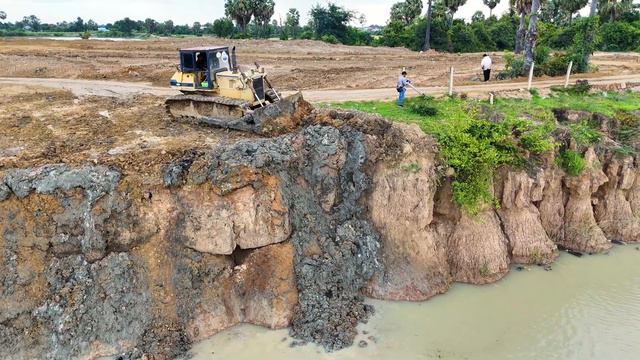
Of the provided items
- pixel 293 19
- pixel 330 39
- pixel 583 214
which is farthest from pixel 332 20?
pixel 583 214

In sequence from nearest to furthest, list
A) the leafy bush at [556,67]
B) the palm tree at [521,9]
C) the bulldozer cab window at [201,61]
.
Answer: the bulldozer cab window at [201,61]
the leafy bush at [556,67]
the palm tree at [521,9]

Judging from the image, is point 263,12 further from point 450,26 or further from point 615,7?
point 615,7

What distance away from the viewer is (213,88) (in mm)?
17797

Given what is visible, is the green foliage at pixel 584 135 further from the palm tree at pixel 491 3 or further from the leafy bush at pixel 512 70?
the palm tree at pixel 491 3

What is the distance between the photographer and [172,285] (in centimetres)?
1318

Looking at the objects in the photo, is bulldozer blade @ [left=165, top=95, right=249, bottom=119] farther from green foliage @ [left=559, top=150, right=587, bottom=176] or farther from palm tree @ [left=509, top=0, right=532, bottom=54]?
palm tree @ [left=509, top=0, right=532, bottom=54]

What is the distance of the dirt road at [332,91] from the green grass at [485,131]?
184 centimetres

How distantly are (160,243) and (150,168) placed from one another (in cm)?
212

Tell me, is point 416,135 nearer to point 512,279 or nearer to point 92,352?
point 512,279

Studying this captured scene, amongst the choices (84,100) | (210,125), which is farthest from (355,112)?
(84,100)

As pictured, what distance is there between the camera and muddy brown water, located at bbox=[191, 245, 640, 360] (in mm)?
12602

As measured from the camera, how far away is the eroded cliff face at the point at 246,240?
→ 1259cm

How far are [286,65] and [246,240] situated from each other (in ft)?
71.5

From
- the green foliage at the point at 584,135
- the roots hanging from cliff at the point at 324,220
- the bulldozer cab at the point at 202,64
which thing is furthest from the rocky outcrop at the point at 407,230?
the bulldozer cab at the point at 202,64
